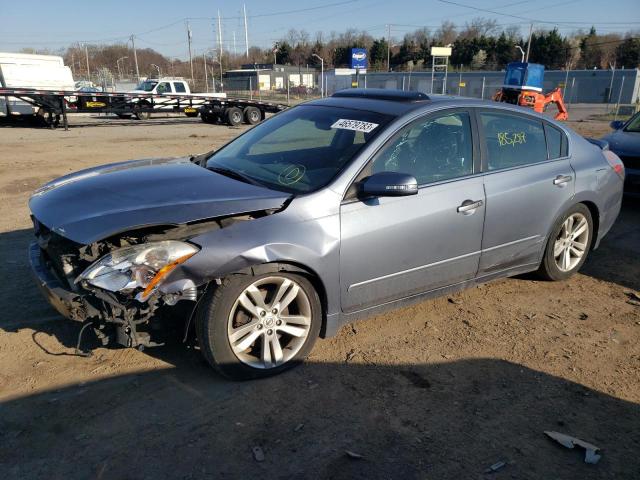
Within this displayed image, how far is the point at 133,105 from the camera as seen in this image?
22.0m

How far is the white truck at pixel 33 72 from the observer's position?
2256 cm

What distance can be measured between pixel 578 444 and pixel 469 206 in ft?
5.64

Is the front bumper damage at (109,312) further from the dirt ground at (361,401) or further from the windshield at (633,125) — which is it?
the windshield at (633,125)

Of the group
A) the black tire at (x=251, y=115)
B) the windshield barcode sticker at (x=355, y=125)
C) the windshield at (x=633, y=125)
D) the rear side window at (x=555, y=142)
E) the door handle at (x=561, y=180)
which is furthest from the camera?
the black tire at (x=251, y=115)

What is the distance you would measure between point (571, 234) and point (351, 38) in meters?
96.0

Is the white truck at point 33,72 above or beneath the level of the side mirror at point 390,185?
above

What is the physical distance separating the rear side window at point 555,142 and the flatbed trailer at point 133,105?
1778 centimetres

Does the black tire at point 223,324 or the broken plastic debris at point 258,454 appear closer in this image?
the broken plastic debris at point 258,454

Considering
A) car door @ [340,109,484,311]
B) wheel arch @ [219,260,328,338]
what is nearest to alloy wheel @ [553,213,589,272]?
car door @ [340,109,484,311]

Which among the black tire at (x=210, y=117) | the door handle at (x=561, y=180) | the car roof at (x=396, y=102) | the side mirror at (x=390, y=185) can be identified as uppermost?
the car roof at (x=396, y=102)

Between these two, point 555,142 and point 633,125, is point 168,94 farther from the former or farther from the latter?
point 555,142

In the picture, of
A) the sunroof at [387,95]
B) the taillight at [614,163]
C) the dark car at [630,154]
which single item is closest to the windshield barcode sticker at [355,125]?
the sunroof at [387,95]

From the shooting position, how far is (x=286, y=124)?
430cm

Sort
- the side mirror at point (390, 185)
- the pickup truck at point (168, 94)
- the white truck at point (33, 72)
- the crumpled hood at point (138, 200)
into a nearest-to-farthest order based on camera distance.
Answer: the crumpled hood at point (138, 200), the side mirror at point (390, 185), the white truck at point (33, 72), the pickup truck at point (168, 94)
